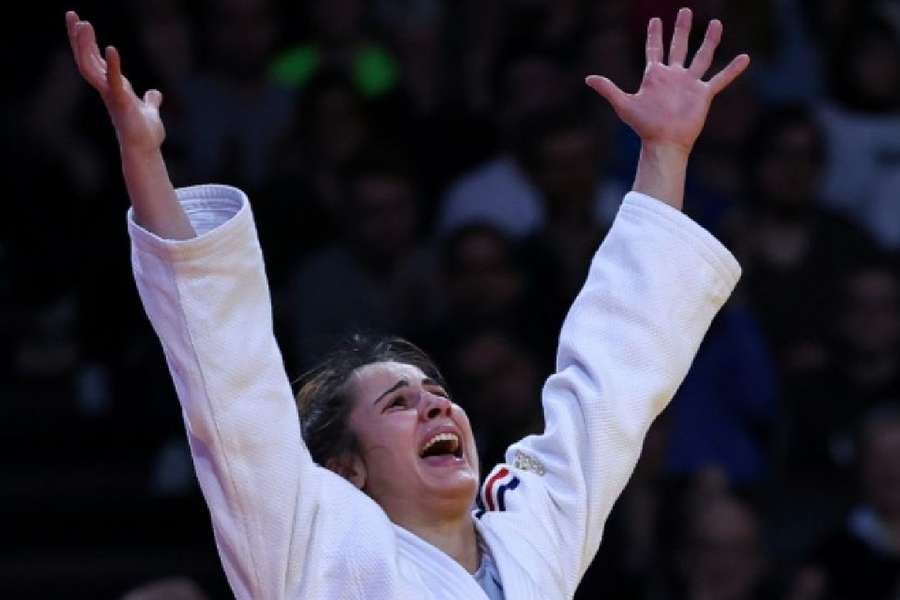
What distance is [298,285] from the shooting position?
262 inches

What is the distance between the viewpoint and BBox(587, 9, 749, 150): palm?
3.62 metres

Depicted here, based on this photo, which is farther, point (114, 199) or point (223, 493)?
point (114, 199)

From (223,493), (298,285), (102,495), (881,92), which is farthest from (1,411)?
(223,493)

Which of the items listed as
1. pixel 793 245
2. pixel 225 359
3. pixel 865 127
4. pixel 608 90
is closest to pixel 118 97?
pixel 225 359

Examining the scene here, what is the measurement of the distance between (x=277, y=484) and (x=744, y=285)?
3841 millimetres

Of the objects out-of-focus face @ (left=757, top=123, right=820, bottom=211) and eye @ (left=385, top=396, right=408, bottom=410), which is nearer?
eye @ (left=385, top=396, right=408, bottom=410)

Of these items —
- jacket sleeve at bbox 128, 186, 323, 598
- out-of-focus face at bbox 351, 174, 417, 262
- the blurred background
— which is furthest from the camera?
out-of-focus face at bbox 351, 174, 417, 262

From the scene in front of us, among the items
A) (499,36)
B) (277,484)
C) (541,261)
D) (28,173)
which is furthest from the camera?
(499,36)

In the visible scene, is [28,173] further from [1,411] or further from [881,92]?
[881,92]

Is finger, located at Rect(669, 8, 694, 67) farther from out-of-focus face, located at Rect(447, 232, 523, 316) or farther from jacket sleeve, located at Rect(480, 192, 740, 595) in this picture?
out-of-focus face, located at Rect(447, 232, 523, 316)

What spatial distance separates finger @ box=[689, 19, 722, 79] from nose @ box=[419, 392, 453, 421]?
0.73 meters

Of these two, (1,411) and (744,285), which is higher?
(744,285)

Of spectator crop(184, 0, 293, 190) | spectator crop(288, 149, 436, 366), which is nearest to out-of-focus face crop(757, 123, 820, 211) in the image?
spectator crop(288, 149, 436, 366)

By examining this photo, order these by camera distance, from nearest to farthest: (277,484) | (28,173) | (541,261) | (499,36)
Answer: (277,484), (541,261), (28,173), (499,36)
